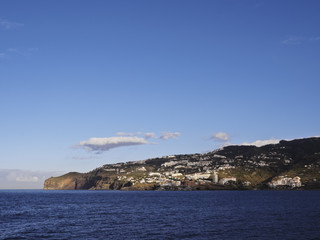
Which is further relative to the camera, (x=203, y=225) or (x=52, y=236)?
(x=203, y=225)

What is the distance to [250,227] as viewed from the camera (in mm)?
68812

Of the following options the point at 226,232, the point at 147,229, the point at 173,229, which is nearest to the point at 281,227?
the point at 226,232

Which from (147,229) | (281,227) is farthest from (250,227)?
(147,229)

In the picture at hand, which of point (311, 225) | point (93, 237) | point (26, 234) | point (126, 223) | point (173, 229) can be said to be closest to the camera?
point (93, 237)

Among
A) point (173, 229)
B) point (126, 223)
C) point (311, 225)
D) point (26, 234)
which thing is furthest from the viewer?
Answer: point (126, 223)

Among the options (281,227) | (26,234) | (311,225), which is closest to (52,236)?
(26,234)

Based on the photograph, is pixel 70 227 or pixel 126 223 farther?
pixel 126 223

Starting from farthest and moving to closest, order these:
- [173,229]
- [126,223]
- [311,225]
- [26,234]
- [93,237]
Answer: [126,223]
[311,225]
[173,229]
[26,234]
[93,237]

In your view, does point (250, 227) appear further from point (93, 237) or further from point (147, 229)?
point (93, 237)

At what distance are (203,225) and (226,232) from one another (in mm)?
10716

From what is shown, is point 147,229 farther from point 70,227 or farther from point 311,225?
point 311,225

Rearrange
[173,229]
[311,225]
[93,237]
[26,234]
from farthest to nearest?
[311,225], [173,229], [26,234], [93,237]

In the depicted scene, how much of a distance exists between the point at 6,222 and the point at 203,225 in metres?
49.4

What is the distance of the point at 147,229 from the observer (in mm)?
66812
